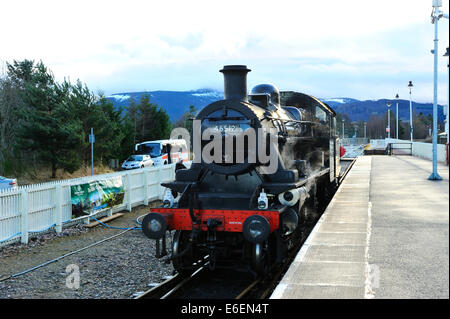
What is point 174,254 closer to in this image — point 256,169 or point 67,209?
point 256,169

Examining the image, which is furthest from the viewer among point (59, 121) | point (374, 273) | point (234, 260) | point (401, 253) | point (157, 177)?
point (59, 121)

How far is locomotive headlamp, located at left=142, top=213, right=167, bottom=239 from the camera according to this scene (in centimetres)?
724

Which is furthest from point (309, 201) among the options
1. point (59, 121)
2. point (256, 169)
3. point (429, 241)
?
point (59, 121)

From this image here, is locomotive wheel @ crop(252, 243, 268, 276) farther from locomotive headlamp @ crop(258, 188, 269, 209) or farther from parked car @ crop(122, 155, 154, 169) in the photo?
parked car @ crop(122, 155, 154, 169)

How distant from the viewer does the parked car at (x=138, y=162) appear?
97.8 feet

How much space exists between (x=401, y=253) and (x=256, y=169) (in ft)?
11.8

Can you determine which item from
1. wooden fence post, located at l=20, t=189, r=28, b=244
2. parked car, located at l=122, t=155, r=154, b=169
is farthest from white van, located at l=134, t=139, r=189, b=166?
wooden fence post, located at l=20, t=189, r=28, b=244

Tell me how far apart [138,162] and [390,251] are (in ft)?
86.7

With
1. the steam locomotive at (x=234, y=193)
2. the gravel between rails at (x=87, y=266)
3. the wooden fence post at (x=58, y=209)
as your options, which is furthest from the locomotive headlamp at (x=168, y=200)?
the wooden fence post at (x=58, y=209)

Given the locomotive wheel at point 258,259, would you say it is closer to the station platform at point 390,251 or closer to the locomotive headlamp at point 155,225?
the station platform at point 390,251

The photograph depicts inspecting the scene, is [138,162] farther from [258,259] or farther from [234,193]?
[258,259]

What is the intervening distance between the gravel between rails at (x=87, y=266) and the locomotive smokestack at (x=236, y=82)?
357cm

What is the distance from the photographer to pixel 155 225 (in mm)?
7293

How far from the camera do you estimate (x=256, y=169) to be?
773cm
